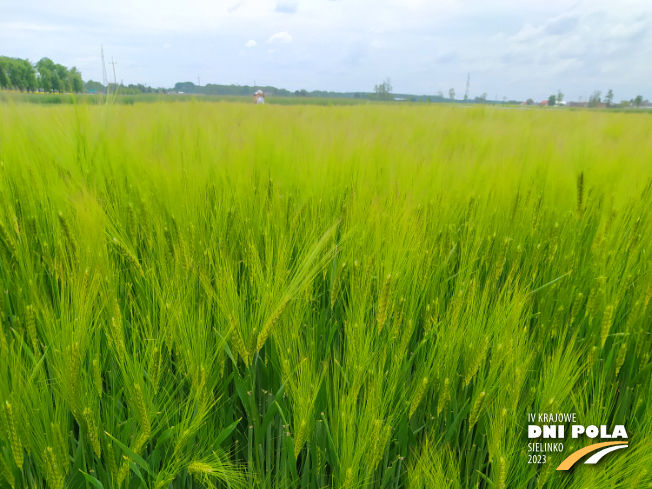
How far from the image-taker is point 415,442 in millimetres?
792

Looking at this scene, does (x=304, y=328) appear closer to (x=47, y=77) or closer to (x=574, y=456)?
(x=574, y=456)

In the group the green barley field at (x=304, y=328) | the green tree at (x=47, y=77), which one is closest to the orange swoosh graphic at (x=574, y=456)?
the green barley field at (x=304, y=328)

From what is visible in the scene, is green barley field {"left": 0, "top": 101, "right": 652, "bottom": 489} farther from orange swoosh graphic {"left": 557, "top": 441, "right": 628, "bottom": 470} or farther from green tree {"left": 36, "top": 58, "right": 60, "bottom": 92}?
green tree {"left": 36, "top": 58, "right": 60, "bottom": 92}

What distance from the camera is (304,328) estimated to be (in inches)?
37.6

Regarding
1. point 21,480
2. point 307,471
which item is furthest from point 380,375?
point 21,480

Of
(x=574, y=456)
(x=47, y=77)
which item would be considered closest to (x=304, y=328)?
(x=574, y=456)

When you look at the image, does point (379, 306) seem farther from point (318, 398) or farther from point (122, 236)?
point (122, 236)

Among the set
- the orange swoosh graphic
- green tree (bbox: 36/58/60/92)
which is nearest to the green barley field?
the orange swoosh graphic

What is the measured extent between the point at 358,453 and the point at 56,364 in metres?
0.55

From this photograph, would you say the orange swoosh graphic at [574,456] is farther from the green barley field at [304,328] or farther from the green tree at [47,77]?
the green tree at [47,77]

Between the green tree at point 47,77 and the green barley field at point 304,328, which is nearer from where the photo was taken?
the green barley field at point 304,328

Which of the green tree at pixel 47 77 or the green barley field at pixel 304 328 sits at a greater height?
the green tree at pixel 47 77

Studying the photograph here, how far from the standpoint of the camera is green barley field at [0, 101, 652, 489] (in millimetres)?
675

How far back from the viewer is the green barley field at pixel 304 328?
0.68 meters
